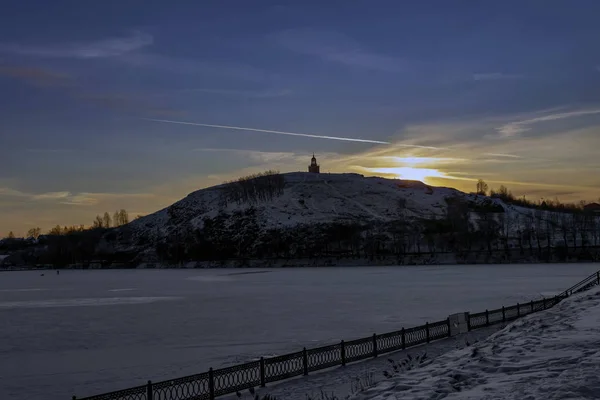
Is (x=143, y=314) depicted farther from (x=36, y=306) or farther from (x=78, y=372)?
(x=78, y=372)

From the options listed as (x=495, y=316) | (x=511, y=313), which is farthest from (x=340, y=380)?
(x=511, y=313)

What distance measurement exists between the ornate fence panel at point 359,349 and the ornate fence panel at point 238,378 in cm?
446

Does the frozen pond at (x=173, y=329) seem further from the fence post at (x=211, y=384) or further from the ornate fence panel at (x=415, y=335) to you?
the fence post at (x=211, y=384)

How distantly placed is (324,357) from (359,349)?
192 centimetres

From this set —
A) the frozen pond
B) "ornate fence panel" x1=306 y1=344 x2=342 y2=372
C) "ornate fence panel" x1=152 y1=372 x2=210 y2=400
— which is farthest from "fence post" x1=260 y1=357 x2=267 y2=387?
the frozen pond

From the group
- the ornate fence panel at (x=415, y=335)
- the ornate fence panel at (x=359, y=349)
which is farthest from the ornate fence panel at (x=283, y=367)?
the ornate fence panel at (x=415, y=335)

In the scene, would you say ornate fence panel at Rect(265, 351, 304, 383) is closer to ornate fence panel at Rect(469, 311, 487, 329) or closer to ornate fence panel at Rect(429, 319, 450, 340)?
ornate fence panel at Rect(429, 319, 450, 340)

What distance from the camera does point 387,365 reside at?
2402 cm

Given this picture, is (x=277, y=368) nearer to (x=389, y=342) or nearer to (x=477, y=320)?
(x=389, y=342)

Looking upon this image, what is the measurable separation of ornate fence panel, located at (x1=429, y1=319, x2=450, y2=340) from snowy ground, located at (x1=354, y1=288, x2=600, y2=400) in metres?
11.1

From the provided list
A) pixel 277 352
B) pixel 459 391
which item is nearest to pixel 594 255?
pixel 277 352

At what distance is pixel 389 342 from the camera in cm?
2797

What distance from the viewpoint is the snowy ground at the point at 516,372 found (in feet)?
37.9

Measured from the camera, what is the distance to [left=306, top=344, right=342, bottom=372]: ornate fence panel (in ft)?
77.1
